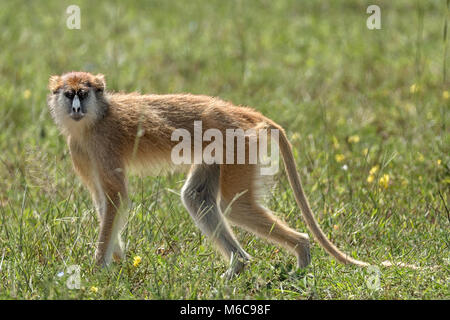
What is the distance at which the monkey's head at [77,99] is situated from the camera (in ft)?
13.1

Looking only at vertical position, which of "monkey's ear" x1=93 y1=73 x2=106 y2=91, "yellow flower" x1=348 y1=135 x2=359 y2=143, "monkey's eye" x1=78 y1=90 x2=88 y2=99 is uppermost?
"monkey's ear" x1=93 y1=73 x2=106 y2=91

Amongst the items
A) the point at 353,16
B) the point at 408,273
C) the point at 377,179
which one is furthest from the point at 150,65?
the point at 408,273

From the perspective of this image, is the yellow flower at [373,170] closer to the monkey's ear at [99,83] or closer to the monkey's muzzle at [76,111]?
the monkey's ear at [99,83]

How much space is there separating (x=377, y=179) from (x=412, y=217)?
35cm

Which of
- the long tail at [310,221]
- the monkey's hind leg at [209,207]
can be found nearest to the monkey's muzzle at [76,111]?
the monkey's hind leg at [209,207]

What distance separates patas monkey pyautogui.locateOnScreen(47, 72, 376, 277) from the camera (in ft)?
13.2

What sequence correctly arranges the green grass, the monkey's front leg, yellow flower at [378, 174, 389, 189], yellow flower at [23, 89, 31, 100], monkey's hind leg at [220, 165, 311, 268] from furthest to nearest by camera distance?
yellow flower at [23, 89, 31, 100] → yellow flower at [378, 174, 389, 189] → monkey's hind leg at [220, 165, 311, 268] → the monkey's front leg → the green grass

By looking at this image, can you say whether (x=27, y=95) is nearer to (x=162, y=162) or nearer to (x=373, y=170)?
(x=162, y=162)

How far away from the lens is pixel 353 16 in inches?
369

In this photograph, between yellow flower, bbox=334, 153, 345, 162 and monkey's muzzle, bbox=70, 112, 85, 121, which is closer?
monkey's muzzle, bbox=70, 112, 85, 121

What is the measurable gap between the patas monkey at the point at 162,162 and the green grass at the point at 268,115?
115 mm

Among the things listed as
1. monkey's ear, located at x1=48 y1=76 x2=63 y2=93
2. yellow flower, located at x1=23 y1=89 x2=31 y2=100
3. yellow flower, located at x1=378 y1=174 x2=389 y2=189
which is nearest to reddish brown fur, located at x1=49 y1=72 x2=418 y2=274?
monkey's ear, located at x1=48 y1=76 x2=63 y2=93

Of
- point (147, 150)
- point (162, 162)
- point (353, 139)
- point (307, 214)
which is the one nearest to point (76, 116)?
point (147, 150)

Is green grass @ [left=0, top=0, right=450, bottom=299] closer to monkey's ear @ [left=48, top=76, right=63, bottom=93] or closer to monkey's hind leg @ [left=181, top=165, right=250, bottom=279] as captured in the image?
monkey's hind leg @ [left=181, top=165, right=250, bottom=279]
